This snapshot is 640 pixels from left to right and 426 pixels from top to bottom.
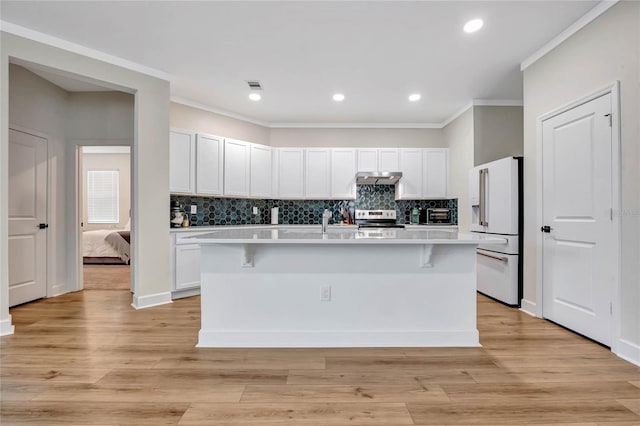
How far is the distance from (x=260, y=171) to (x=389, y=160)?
2254mm

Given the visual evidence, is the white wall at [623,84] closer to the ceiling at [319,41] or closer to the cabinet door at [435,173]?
the ceiling at [319,41]

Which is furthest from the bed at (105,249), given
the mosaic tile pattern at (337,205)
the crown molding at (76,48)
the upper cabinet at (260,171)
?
the crown molding at (76,48)

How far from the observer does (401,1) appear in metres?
2.47

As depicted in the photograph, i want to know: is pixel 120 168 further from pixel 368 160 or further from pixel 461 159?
pixel 461 159

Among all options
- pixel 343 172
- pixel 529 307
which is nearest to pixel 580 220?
pixel 529 307

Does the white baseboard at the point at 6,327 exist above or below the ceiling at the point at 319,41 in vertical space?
below

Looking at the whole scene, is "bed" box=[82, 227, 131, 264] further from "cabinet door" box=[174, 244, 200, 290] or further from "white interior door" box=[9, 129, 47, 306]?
"cabinet door" box=[174, 244, 200, 290]

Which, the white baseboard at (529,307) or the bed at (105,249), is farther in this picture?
the bed at (105,249)

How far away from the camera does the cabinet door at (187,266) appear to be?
4012 mm

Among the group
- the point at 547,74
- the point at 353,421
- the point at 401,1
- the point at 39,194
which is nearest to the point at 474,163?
the point at 547,74

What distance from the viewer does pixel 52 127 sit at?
4156 millimetres

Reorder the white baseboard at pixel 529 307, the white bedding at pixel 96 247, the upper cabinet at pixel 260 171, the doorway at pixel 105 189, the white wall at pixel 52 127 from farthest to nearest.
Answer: the doorway at pixel 105 189, the white bedding at pixel 96 247, the upper cabinet at pixel 260 171, the white wall at pixel 52 127, the white baseboard at pixel 529 307

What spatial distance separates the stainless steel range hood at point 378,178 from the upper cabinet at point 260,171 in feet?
5.15

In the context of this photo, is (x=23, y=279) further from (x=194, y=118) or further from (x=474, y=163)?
(x=474, y=163)
